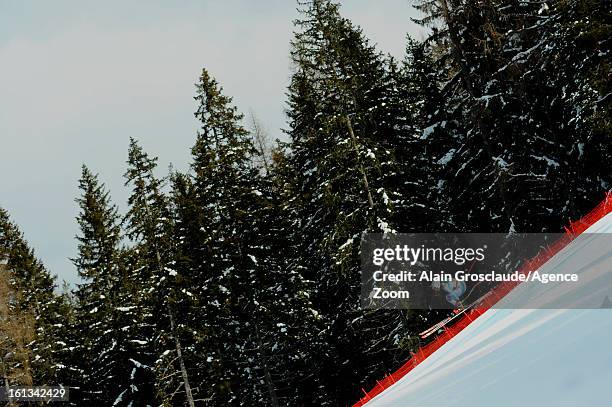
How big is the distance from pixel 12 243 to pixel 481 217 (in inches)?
1160

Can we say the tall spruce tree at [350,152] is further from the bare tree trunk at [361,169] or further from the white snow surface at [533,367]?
the white snow surface at [533,367]

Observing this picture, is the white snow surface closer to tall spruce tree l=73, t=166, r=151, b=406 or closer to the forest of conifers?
the forest of conifers

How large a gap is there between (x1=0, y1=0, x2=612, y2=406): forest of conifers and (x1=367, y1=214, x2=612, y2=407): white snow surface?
37.2 ft

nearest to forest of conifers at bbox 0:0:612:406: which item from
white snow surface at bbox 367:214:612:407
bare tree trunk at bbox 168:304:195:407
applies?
bare tree trunk at bbox 168:304:195:407

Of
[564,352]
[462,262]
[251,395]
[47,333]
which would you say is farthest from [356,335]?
[564,352]

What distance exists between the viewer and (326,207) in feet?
78.5

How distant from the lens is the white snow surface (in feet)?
15.8

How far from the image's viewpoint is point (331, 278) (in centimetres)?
2847

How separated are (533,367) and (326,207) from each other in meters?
18.2

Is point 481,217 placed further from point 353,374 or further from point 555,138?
point 353,374

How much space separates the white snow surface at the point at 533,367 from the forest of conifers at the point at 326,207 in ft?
37.2

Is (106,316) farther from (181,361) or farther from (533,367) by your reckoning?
(533,367)

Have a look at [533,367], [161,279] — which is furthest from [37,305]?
[533,367]

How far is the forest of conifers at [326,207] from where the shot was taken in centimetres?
2134
